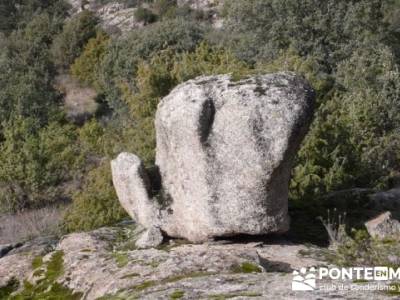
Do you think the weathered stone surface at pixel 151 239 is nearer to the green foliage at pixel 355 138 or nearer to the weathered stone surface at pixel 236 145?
the weathered stone surface at pixel 236 145

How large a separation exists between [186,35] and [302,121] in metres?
35.8

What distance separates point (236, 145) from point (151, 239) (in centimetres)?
268

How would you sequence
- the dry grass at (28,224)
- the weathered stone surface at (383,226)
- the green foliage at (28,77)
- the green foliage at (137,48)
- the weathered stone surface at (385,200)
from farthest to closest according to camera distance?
the green foliage at (137,48)
the green foliage at (28,77)
the dry grass at (28,224)
the weathered stone surface at (385,200)
the weathered stone surface at (383,226)

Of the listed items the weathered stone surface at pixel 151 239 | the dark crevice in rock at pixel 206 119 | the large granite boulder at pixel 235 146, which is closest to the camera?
the large granite boulder at pixel 235 146

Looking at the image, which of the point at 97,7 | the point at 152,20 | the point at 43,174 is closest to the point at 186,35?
the point at 43,174

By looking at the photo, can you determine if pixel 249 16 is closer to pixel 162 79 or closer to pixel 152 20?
pixel 162 79

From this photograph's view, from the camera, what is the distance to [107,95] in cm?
4728

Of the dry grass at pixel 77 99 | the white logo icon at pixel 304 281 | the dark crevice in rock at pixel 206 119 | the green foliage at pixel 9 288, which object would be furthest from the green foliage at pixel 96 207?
the dry grass at pixel 77 99

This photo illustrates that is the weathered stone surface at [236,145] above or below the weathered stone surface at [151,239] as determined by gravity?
above

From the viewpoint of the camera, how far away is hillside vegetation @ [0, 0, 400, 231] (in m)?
24.4

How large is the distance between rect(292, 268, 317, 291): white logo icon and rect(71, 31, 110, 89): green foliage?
46.6 metres

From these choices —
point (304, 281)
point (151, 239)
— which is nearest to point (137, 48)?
point (151, 239)

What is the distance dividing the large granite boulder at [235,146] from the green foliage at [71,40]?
Result: 4790 centimetres

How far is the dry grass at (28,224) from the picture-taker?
2781 centimetres
